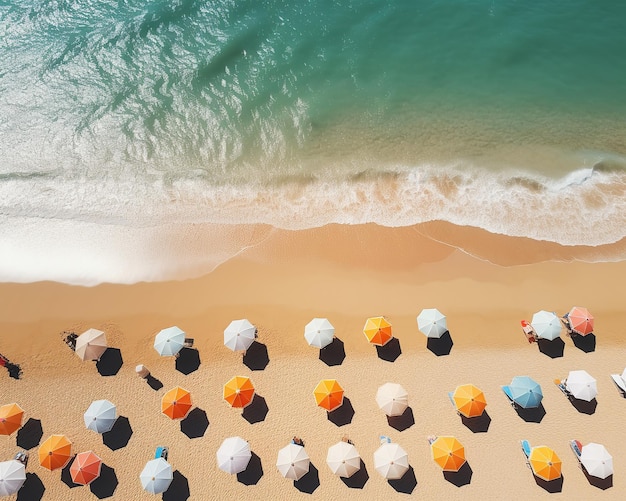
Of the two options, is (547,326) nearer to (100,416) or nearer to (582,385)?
(582,385)

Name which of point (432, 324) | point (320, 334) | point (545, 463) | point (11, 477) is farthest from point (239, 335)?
point (545, 463)

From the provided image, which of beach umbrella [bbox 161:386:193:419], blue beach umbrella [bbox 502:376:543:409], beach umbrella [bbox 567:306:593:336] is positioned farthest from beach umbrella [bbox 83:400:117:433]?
beach umbrella [bbox 567:306:593:336]

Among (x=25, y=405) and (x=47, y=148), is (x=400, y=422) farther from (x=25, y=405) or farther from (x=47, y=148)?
(x=47, y=148)

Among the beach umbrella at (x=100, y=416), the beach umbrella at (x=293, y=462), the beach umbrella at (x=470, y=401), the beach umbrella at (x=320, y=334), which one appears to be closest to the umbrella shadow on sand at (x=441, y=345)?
the beach umbrella at (x=470, y=401)

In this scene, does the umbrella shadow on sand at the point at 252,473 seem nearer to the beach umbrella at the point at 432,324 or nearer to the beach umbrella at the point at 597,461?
the beach umbrella at the point at 432,324

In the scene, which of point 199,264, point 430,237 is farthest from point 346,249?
point 199,264

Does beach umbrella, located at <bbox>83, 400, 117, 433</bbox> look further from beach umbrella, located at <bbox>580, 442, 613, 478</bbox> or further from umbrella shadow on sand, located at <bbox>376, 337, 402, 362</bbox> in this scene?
beach umbrella, located at <bbox>580, 442, 613, 478</bbox>
